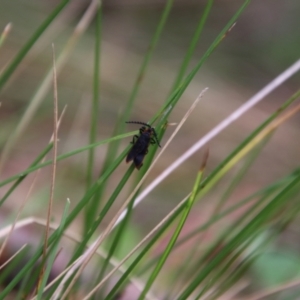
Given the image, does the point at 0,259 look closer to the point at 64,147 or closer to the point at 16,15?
the point at 64,147

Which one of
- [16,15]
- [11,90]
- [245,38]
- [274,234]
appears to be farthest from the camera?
[245,38]

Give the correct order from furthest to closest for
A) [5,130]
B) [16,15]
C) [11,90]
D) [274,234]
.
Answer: [16,15]
[11,90]
[5,130]
[274,234]

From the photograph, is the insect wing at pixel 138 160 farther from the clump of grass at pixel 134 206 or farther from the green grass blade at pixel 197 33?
the green grass blade at pixel 197 33

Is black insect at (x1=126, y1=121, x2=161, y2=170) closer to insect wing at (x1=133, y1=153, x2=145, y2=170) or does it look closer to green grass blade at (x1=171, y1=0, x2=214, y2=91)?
insect wing at (x1=133, y1=153, x2=145, y2=170)

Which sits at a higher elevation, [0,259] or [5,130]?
[5,130]

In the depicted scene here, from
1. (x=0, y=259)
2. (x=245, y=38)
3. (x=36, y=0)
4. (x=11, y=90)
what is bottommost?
(x=0, y=259)

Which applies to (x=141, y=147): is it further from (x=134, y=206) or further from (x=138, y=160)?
(x=134, y=206)

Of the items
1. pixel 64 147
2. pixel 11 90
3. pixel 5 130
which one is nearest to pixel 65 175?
pixel 64 147

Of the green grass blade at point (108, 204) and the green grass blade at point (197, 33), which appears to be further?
the green grass blade at point (197, 33)

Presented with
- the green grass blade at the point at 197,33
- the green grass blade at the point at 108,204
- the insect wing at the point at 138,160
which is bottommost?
the green grass blade at the point at 108,204

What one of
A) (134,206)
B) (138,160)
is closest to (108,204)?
(138,160)

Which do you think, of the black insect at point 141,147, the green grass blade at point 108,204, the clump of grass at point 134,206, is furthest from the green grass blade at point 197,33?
the green grass blade at point 108,204
